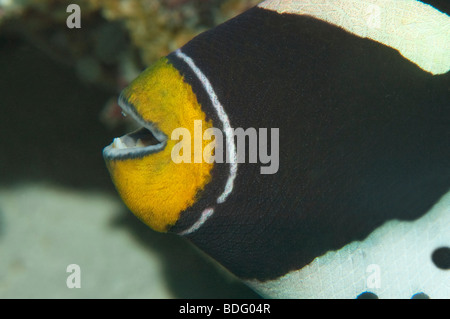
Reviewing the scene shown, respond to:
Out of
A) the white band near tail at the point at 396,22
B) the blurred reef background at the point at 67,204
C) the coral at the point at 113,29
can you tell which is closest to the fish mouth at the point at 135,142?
the white band near tail at the point at 396,22

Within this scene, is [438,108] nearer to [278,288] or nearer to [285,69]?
[285,69]

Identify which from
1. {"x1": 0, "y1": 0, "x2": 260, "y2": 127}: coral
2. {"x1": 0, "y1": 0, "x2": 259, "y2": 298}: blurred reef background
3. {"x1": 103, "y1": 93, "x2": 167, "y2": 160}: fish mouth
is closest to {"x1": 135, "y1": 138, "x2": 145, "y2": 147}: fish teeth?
{"x1": 103, "y1": 93, "x2": 167, "y2": 160}: fish mouth

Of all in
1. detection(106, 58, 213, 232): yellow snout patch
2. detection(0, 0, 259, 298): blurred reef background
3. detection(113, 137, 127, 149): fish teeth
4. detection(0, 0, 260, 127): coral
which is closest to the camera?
detection(106, 58, 213, 232): yellow snout patch

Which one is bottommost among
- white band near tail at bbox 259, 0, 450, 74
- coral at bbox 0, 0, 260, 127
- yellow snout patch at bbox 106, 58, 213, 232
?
yellow snout patch at bbox 106, 58, 213, 232

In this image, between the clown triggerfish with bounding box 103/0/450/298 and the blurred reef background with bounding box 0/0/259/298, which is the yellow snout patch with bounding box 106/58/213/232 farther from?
the blurred reef background with bounding box 0/0/259/298

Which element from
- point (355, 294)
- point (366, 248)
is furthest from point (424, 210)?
point (355, 294)

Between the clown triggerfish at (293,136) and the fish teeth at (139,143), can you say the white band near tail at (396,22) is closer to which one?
the clown triggerfish at (293,136)

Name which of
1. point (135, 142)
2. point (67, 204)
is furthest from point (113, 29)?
point (67, 204)
